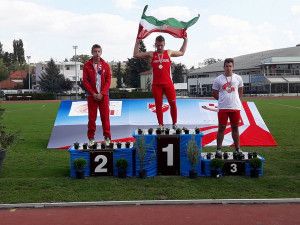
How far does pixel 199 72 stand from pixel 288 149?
84406mm

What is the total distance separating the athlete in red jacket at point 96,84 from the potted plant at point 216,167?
6.27 ft

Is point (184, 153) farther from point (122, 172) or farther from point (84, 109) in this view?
point (84, 109)

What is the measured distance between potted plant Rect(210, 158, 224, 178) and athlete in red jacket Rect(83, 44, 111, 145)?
1.91 m

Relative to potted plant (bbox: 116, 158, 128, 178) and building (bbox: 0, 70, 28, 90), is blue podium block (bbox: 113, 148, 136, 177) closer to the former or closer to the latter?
potted plant (bbox: 116, 158, 128, 178)

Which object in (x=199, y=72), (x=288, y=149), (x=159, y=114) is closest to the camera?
(x=159, y=114)

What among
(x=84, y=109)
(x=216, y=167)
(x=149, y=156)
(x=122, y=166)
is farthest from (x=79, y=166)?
(x=84, y=109)

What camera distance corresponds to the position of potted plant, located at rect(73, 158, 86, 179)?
7464 mm

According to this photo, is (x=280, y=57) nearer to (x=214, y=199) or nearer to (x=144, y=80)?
(x=144, y=80)

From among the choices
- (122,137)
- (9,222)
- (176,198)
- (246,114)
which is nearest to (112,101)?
(122,137)

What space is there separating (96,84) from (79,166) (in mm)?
1612

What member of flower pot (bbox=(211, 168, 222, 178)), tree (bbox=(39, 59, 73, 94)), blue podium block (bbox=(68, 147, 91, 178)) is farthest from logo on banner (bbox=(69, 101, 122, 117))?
tree (bbox=(39, 59, 73, 94))

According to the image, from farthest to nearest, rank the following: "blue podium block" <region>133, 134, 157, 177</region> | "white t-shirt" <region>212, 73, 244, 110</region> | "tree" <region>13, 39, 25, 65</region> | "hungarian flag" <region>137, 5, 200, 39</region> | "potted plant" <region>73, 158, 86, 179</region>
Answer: "tree" <region>13, 39, 25, 65</region> < "hungarian flag" <region>137, 5, 200, 39</region> < "white t-shirt" <region>212, 73, 244, 110</region> < "blue podium block" <region>133, 134, 157, 177</region> < "potted plant" <region>73, 158, 86, 179</region>

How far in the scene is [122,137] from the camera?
11719mm

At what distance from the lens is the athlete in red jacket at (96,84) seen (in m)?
8.23
